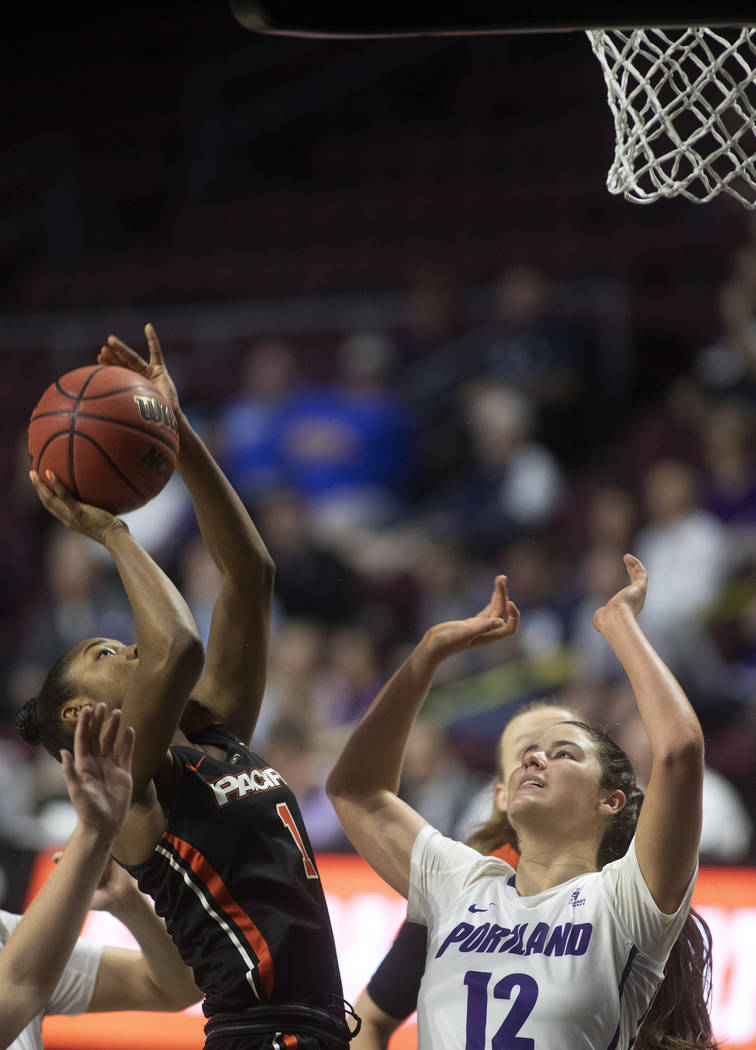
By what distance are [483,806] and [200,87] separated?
9.07 metres

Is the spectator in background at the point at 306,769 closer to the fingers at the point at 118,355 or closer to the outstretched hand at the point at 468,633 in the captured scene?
the outstretched hand at the point at 468,633

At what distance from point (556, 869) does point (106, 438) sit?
1269mm

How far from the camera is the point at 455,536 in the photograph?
7.40 metres

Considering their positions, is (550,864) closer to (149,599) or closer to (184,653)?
(184,653)

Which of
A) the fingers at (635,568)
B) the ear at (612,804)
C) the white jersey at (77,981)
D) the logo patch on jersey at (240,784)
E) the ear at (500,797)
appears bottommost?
the white jersey at (77,981)

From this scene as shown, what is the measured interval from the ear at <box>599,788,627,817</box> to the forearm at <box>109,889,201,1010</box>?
1012 millimetres

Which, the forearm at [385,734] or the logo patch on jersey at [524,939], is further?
the forearm at [385,734]

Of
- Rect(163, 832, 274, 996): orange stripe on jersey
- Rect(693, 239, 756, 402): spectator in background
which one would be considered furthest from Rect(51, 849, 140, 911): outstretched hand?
Rect(693, 239, 756, 402): spectator in background

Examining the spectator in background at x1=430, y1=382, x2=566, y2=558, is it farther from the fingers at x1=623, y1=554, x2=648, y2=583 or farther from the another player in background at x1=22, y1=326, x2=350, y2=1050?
the another player in background at x1=22, y1=326, x2=350, y2=1050

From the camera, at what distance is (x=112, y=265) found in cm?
1061

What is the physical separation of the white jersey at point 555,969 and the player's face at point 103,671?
2.72 ft

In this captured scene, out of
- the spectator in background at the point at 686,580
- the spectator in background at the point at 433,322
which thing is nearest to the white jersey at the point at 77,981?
the spectator in background at the point at 686,580

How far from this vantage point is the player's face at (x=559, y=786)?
267 cm

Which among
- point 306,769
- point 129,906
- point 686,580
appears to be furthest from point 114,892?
point 686,580
